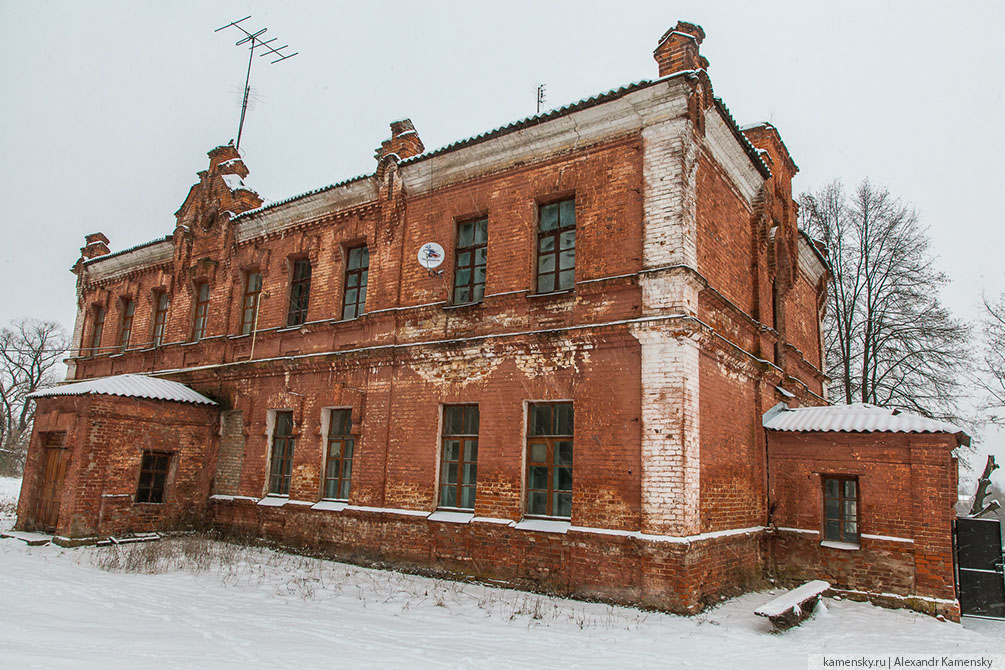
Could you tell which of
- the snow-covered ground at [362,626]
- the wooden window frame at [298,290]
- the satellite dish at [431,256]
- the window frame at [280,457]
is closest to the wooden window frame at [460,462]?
the snow-covered ground at [362,626]

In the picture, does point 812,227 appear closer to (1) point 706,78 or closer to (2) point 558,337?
(1) point 706,78

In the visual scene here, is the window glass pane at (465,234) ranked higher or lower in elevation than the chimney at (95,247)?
lower

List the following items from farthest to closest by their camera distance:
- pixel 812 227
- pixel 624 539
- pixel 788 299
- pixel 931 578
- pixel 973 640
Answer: pixel 812 227
pixel 788 299
pixel 931 578
pixel 624 539
pixel 973 640

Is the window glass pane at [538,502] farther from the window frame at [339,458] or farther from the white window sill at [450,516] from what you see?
the window frame at [339,458]

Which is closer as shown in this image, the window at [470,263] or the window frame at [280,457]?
the window at [470,263]

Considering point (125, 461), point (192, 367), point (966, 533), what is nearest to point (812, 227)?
point (966, 533)

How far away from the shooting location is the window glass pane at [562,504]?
8906mm

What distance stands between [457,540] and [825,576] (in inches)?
224

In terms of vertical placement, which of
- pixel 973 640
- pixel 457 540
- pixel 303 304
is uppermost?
pixel 303 304

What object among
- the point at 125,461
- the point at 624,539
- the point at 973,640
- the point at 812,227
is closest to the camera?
the point at 973,640

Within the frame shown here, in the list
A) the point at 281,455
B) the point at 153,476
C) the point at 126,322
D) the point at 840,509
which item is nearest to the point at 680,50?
the point at 840,509

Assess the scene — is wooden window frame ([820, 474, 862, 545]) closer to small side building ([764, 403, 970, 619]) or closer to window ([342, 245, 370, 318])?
small side building ([764, 403, 970, 619])

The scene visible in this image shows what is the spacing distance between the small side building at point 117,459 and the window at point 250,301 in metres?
1.89

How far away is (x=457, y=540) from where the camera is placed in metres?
9.55
